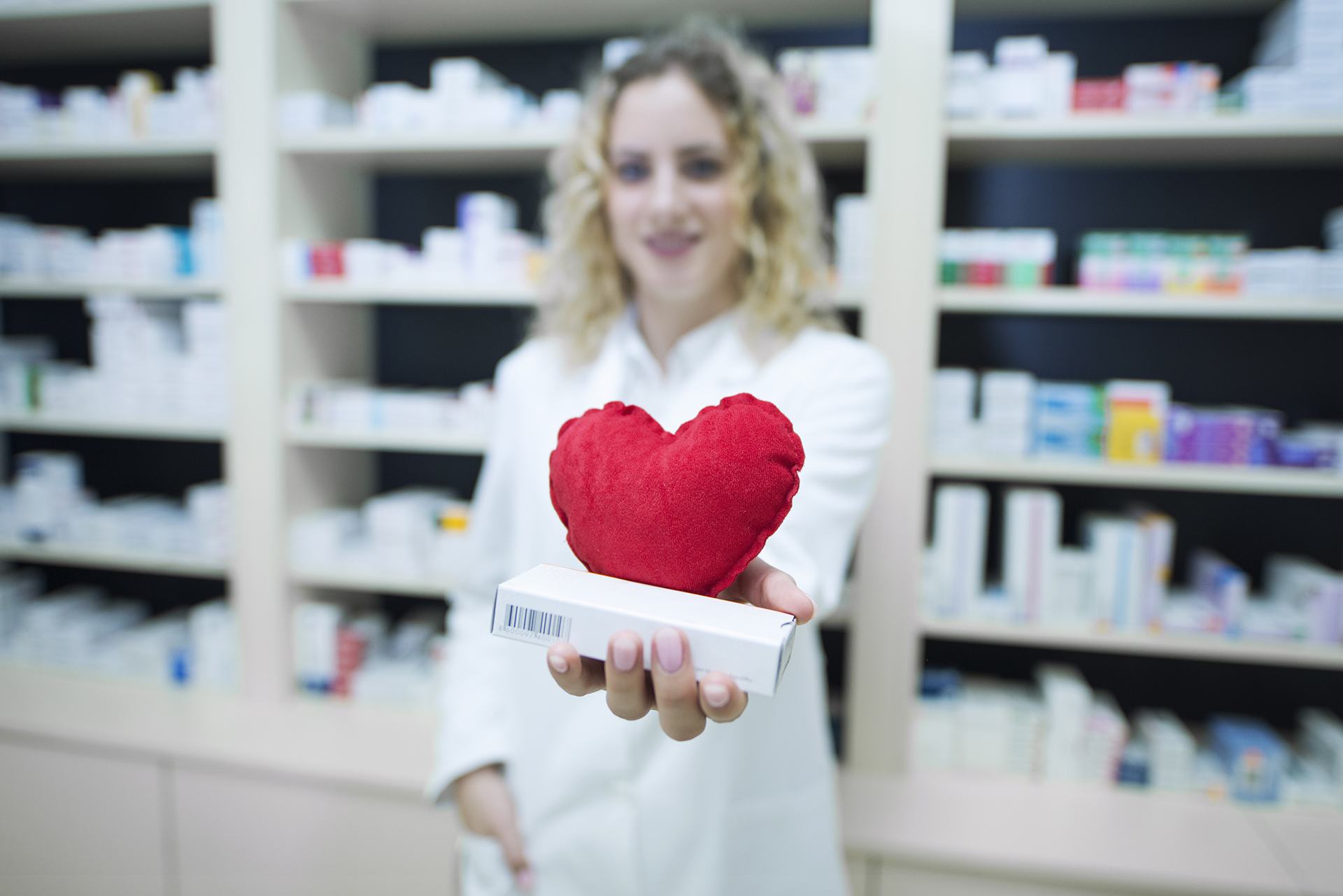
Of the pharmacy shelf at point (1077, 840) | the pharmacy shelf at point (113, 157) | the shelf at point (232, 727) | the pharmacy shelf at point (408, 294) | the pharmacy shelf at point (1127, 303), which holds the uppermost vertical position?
the pharmacy shelf at point (113, 157)

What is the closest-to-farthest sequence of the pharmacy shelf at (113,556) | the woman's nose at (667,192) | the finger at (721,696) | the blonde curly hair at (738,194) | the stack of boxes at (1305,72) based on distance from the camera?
the finger at (721,696)
the woman's nose at (667,192)
the blonde curly hair at (738,194)
the stack of boxes at (1305,72)
the pharmacy shelf at (113,556)

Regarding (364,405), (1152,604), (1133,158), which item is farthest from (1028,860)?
(364,405)

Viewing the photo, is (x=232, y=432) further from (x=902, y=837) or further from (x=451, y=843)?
(x=902, y=837)

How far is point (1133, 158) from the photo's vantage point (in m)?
1.73

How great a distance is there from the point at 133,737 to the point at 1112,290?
2.49m

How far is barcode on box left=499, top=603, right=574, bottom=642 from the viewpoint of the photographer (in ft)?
1.17

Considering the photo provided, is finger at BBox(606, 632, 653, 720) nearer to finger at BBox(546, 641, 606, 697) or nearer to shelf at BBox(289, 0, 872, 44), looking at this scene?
finger at BBox(546, 641, 606, 697)

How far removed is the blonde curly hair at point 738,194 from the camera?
2.85ft

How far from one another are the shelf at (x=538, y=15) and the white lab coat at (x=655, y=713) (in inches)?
43.4

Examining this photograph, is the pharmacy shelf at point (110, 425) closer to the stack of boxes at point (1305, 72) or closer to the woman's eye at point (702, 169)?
the woman's eye at point (702, 169)

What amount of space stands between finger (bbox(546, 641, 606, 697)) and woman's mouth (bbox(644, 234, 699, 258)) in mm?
464

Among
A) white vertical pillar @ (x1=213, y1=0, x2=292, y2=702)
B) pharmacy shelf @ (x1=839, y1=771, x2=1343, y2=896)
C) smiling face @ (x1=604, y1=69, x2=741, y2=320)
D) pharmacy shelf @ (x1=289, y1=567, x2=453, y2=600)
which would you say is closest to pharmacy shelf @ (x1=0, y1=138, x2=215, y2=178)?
white vertical pillar @ (x1=213, y1=0, x2=292, y2=702)

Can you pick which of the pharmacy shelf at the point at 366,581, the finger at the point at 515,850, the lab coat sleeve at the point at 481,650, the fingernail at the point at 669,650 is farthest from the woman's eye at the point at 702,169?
the pharmacy shelf at the point at 366,581

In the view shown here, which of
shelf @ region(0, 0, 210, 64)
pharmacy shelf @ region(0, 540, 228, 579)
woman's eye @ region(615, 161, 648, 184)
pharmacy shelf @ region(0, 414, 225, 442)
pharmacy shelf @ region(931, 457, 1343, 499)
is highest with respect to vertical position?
shelf @ region(0, 0, 210, 64)
